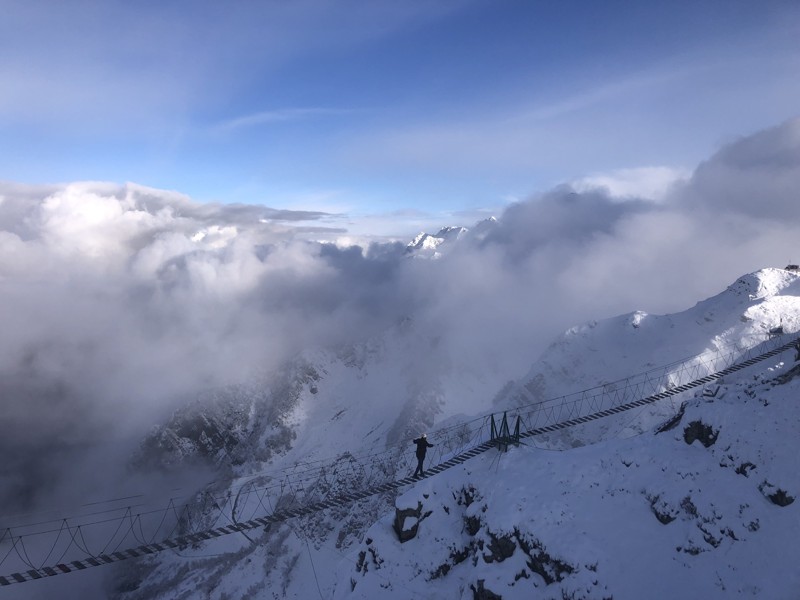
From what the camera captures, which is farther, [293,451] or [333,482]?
[293,451]

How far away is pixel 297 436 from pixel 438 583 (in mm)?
160108

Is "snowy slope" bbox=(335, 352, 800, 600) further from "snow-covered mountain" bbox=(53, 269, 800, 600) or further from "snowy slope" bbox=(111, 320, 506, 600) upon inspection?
"snowy slope" bbox=(111, 320, 506, 600)

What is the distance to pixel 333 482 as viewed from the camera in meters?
132

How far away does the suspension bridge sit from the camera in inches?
1126

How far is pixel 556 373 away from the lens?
111 metres

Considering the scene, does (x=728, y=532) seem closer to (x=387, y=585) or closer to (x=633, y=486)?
(x=633, y=486)

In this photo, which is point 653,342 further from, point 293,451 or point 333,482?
point 293,451

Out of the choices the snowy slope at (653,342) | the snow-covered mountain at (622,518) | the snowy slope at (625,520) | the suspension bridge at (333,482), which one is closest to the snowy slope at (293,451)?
the suspension bridge at (333,482)

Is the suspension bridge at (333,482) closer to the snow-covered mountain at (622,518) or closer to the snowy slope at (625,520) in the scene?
the snow-covered mountain at (622,518)

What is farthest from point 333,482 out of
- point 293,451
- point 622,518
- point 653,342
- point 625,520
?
point 625,520

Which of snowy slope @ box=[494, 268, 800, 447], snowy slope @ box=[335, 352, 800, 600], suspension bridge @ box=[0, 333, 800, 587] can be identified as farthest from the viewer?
snowy slope @ box=[494, 268, 800, 447]

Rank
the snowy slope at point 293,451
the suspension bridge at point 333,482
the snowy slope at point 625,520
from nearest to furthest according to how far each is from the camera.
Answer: the snowy slope at point 625,520 < the suspension bridge at point 333,482 < the snowy slope at point 293,451

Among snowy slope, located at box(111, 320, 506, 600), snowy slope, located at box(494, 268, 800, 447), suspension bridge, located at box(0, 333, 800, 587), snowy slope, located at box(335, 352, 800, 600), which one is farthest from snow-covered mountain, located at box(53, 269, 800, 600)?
snowy slope, located at box(111, 320, 506, 600)

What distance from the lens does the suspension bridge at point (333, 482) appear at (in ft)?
93.8
